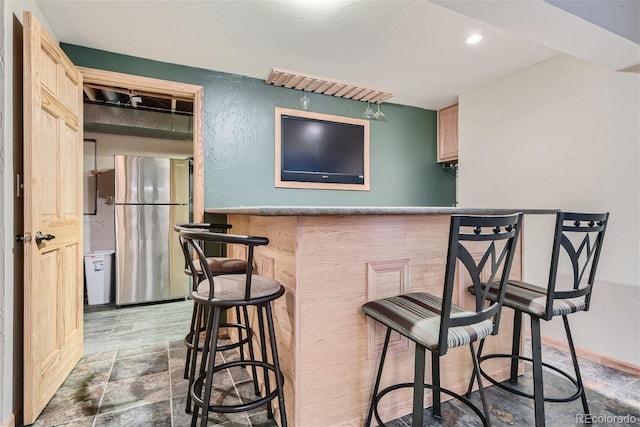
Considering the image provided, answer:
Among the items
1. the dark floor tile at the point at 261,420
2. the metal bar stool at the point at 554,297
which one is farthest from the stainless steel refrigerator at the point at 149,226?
the metal bar stool at the point at 554,297

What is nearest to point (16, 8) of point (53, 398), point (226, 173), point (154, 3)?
point (154, 3)

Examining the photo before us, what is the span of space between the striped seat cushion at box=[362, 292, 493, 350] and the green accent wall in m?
1.91

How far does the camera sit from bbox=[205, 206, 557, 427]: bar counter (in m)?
1.43

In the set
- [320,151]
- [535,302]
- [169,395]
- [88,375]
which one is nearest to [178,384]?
[169,395]

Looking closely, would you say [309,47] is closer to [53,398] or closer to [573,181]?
[573,181]

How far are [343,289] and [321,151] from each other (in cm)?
217

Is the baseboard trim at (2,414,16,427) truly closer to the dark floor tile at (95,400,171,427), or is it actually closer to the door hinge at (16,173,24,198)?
the dark floor tile at (95,400,171,427)

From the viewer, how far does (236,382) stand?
2008mm

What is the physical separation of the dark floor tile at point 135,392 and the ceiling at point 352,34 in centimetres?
236

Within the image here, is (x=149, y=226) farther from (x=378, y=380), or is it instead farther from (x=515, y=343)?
(x=515, y=343)

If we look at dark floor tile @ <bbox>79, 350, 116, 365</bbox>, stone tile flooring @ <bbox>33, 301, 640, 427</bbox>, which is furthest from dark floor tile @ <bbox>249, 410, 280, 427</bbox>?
dark floor tile @ <bbox>79, 350, 116, 365</bbox>

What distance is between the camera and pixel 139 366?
224 cm

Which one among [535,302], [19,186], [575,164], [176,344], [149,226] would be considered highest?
[575,164]

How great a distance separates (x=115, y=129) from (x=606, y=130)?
16.6 ft
